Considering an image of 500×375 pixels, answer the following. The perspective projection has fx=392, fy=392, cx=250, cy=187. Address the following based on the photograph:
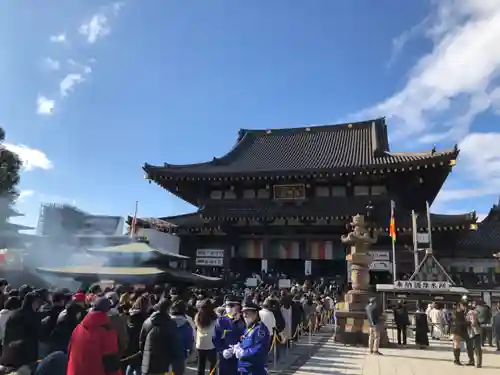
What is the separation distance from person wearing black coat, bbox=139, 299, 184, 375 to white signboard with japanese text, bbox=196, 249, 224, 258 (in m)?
19.9

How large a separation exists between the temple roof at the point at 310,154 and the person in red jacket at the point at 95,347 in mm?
20714

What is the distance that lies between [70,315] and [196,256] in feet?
66.0

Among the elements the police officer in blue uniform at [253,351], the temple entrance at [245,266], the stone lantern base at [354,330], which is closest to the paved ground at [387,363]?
the stone lantern base at [354,330]

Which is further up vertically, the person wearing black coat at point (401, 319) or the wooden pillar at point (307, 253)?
the wooden pillar at point (307, 253)

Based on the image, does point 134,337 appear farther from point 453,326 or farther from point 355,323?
point 355,323

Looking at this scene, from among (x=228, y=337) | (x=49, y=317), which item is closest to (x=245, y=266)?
(x=228, y=337)

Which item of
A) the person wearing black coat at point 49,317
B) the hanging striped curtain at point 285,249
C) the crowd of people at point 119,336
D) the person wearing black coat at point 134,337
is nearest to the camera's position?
the crowd of people at point 119,336

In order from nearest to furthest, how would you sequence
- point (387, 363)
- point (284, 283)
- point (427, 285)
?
point (387, 363), point (427, 285), point (284, 283)

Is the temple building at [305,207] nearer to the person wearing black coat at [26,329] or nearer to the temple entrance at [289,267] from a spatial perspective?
the temple entrance at [289,267]

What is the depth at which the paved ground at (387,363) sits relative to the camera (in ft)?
30.2

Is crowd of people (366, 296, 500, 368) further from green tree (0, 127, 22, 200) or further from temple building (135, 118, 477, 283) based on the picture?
green tree (0, 127, 22, 200)

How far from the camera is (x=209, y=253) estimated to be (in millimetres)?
25297

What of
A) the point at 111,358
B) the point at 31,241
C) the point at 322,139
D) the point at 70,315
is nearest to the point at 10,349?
the point at 70,315

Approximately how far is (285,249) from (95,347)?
2124 cm
